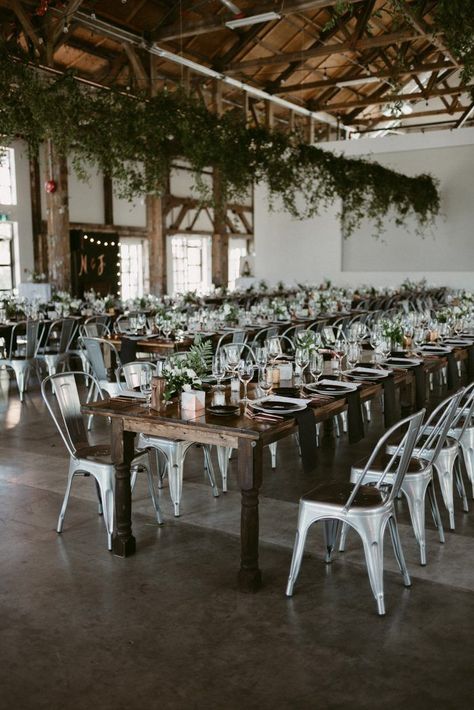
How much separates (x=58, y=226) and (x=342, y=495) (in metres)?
9.92

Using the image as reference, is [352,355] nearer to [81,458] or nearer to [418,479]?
[418,479]

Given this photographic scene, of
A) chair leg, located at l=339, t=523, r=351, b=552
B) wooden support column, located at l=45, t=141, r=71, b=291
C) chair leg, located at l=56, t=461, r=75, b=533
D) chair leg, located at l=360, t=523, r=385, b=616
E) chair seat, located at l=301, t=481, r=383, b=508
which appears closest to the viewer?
chair leg, located at l=360, t=523, r=385, b=616

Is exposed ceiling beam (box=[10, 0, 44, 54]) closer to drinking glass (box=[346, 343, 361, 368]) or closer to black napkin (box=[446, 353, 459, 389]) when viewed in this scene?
black napkin (box=[446, 353, 459, 389])

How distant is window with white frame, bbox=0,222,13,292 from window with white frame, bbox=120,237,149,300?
400 centimetres

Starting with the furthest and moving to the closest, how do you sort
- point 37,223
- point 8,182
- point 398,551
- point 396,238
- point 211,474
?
point 37,223
point 396,238
point 8,182
point 211,474
point 398,551

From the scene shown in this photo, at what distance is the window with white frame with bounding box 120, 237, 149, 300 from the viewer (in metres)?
20.8

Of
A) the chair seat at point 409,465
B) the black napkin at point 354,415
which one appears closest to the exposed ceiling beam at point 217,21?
the black napkin at point 354,415

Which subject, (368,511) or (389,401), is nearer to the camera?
(368,511)

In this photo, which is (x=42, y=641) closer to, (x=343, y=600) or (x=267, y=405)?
(x=343, y=600)

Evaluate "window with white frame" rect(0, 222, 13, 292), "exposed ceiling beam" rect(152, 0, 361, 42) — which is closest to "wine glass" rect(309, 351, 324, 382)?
"exposed ceiling beam" rect(152, 0, 361, 42)

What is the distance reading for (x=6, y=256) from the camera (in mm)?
17141

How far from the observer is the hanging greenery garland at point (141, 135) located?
8039 millimetres

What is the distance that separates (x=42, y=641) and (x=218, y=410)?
4.40 ft

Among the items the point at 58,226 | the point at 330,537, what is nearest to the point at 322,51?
the point at 58,226
